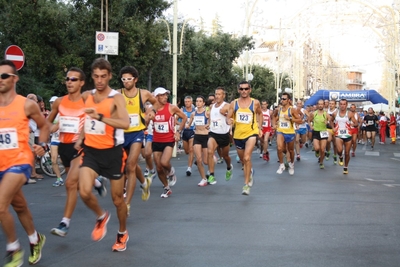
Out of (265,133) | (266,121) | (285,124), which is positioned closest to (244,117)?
(285,124)

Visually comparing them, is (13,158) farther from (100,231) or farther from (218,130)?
(218,130)

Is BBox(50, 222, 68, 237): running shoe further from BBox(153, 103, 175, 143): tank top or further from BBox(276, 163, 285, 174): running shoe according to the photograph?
BBox(276, 163, 285, 174): running shoe

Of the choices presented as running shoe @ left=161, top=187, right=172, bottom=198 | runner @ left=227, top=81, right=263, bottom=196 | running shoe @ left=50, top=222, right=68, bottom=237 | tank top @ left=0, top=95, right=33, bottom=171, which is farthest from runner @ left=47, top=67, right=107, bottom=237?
runner @ left=227, top=81, right=263, bottom=196

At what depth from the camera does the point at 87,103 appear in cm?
705

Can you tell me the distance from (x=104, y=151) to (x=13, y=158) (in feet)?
3.61

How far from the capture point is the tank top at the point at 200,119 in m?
15.0

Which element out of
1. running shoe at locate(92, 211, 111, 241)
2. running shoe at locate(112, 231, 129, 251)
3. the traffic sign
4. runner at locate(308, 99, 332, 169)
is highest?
the traffic sign

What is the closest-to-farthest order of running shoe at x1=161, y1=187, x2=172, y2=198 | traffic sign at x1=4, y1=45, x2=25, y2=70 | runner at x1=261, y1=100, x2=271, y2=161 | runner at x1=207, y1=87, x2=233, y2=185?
running shoe at x1=161, y1=187, x2=172, y2=198 → runner at x1=207, y1=87, x2=233, y2=185 → traffic sign at x1=4, y1=45, x2=25, y2=70 → runner at x1=261, y1=100, x2=271, y2=161

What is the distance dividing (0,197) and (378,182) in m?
10.6

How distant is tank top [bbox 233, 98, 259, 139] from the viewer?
488 inches

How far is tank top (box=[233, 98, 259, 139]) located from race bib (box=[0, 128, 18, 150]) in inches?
268

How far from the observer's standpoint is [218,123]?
13719 millimetres

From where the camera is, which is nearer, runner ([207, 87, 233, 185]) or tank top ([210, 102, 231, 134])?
runner ([207, 87, 233, 185])

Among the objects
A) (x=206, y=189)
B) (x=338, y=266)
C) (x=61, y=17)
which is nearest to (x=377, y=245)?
(x=338, y=266)
